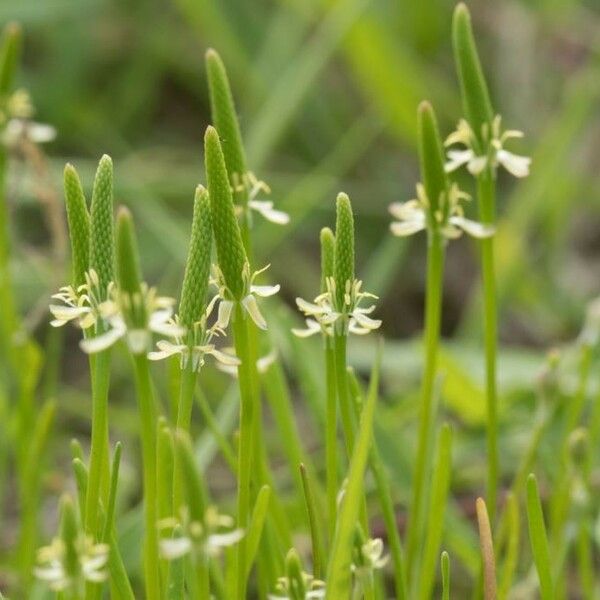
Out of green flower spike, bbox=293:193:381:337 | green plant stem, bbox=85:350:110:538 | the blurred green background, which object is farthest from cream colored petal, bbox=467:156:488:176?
the blurred green background

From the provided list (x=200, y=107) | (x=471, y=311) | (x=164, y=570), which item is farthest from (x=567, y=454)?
(x=200, y=107)

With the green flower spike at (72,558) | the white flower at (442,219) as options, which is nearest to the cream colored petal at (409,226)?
the white flower at (442,219)

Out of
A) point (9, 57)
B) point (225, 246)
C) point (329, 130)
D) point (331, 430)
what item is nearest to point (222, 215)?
point (225, 246)

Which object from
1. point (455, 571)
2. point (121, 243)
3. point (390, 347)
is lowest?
point (455, 571)

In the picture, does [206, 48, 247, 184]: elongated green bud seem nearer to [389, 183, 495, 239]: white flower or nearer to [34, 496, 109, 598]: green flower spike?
[389, 183, 495, 239]: white flower

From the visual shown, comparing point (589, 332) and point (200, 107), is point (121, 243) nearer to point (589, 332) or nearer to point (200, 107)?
point (589, 332)

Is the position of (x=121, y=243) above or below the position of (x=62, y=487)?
above

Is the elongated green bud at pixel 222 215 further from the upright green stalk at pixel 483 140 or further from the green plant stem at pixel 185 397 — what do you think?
the upright green stalk at pixel 483 140

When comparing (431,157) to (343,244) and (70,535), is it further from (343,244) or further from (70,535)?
(70,535)
